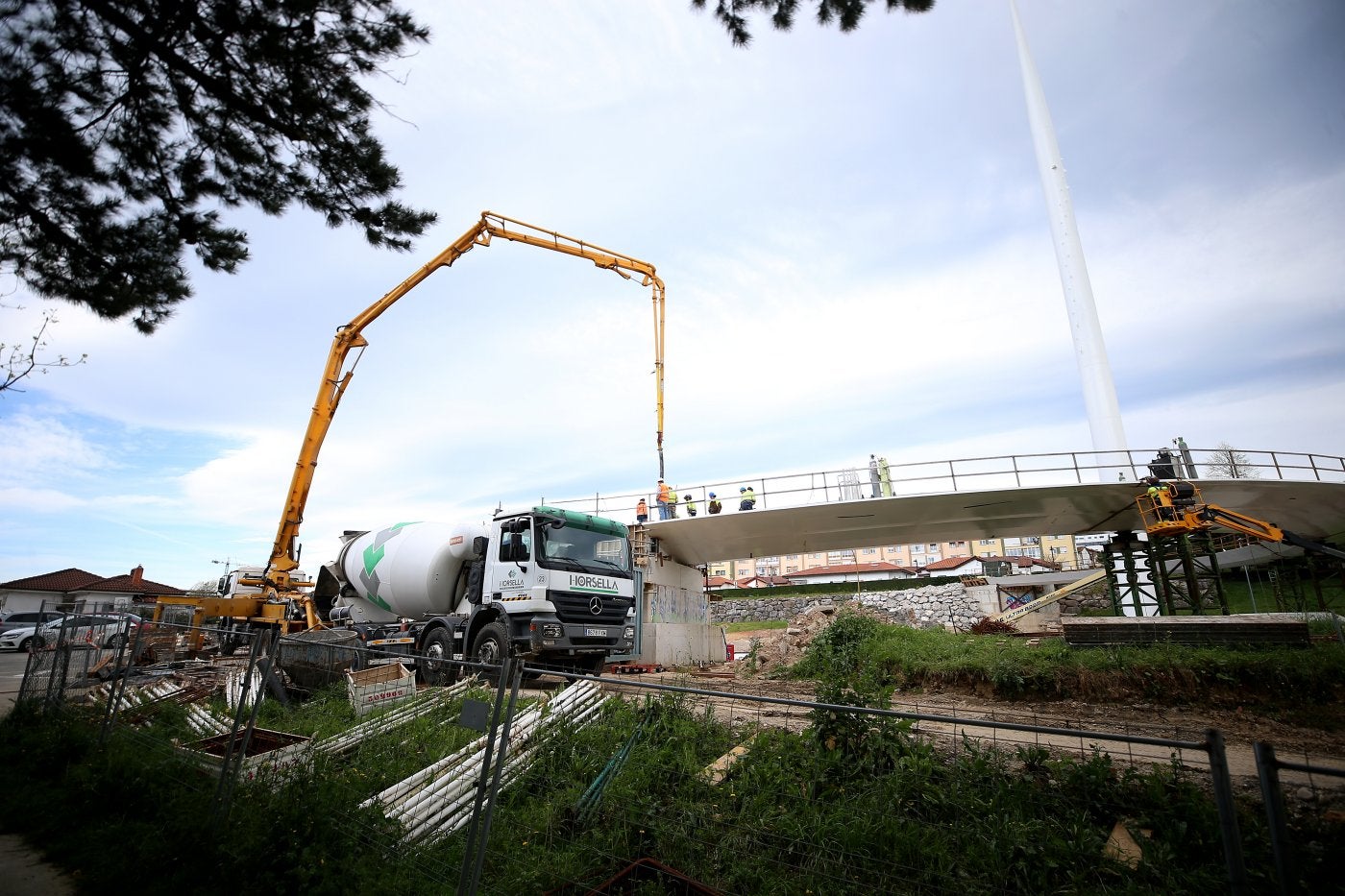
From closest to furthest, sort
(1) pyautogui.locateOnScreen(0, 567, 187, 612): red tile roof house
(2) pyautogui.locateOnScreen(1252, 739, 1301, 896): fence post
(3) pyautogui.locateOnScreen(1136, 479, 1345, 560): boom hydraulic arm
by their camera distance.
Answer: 1. (2) pyautogui.locateOnScreen(1252, 739, 1301, 896): fence post
2. (3) pyautogui.locateOnScreen(1136, 479, 1345, 560): boom hydraulic arm
3. (1) pyautogui.locateOnScreen(0, 567, 187, 612): red tile roof house

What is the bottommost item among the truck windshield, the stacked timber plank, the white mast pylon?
the stacked timber plank

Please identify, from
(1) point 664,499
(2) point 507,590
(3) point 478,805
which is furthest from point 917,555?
(3) point 478,805

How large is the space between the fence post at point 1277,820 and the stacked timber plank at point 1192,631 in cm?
1177

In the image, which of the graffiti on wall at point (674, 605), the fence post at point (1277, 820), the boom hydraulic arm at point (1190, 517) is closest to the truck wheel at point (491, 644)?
the graffiti on wall at point (674, 605)

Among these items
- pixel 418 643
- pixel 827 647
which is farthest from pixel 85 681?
pixel 827 647

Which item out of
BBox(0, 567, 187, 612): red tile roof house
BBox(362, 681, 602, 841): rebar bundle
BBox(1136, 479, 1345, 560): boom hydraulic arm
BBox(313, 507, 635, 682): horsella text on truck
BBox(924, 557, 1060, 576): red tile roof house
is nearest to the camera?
BBox(362, 681, 602, 841): rebar bundle

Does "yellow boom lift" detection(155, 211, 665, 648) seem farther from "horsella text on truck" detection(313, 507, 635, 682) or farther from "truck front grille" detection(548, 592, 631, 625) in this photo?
"truck front grille" detection(548, 592, 631, 625)

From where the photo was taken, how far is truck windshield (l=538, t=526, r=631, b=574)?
11.0m

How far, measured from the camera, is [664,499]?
65.7 feet


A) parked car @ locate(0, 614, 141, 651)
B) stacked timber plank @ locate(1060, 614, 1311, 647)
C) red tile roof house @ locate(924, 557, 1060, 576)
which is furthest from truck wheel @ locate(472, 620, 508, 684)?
red tile roof house @ locate(924, 557, 1060, 576)

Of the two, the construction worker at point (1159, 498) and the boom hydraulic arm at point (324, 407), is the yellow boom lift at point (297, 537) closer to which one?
the boom hydraulic arm at point (324, 407)

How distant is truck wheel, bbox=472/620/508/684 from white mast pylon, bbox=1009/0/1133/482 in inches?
1114

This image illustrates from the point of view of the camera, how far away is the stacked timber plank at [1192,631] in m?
10.6

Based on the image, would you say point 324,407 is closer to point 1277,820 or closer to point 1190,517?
point 1277,820
